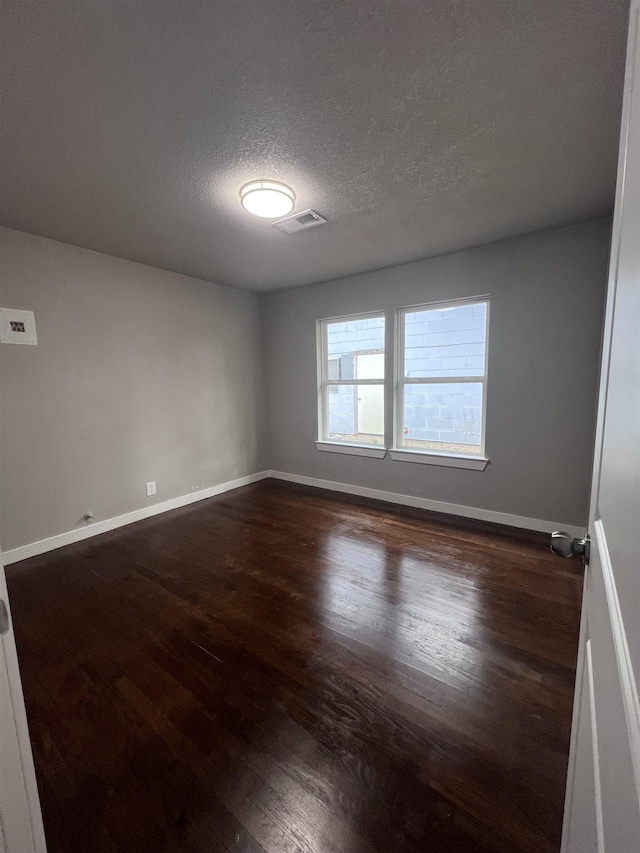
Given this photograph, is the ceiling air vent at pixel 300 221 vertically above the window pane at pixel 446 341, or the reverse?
the ceiling air vent at pixel 300 221

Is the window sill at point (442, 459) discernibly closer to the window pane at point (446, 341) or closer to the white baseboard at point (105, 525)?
the window pane at point (446, 341)

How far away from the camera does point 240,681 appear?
1.56 meters

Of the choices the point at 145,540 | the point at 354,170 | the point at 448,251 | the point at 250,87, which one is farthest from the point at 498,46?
the point at 145,540

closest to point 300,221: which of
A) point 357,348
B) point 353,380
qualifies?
point 357,348

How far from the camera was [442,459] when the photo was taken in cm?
342

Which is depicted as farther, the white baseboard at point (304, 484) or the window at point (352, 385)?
the window at point (352, 385)

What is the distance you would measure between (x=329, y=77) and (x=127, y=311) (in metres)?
2.66

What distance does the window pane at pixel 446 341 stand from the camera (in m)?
3.22

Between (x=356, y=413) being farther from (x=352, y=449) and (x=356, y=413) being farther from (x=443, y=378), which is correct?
(x=443, y=378)

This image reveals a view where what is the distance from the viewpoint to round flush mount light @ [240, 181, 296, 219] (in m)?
1.99

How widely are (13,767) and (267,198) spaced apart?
2453mm

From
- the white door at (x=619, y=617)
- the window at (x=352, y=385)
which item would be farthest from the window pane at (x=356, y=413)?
the white door at (x=619, y=617)

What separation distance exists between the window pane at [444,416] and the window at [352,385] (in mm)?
336

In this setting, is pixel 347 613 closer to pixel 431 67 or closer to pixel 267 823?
pixel 267 823
